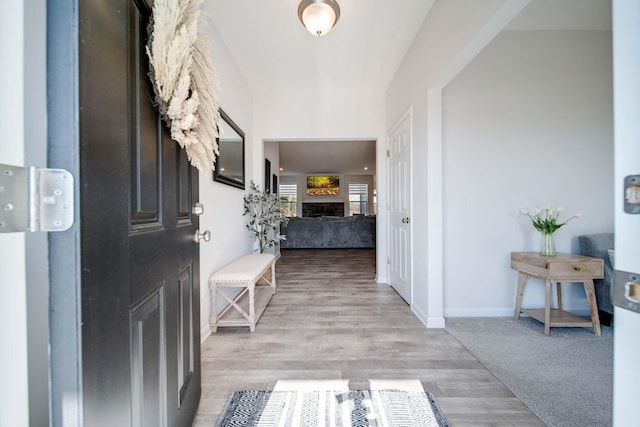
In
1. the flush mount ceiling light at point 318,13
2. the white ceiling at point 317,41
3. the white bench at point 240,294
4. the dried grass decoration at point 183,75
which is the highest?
the white ceiling at point 317,41

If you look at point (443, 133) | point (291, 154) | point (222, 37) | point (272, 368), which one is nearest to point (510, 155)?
point (443, 133)

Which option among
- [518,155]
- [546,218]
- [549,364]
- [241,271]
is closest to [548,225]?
[546,218]

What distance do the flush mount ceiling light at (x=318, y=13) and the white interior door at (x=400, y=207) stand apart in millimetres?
1150

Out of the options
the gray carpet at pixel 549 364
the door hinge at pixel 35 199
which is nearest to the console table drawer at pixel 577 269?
the gray carpet at pixel 549 364

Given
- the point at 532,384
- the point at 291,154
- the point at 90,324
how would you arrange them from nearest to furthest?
the point at 90,324 → the point at 532,384 → the point at 291,154

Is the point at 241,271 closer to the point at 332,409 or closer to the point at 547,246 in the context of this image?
the point at 332,409

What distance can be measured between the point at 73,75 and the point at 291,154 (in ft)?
24.8

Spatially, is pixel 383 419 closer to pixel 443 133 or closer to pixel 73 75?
pixel 73 75

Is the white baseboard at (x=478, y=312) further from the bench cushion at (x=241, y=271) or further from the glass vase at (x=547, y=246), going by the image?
the bench cushion at (x=241, y=271)

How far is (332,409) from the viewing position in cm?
132

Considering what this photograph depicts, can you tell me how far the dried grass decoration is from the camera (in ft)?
2.47

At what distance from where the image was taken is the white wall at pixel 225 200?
6.88 feet

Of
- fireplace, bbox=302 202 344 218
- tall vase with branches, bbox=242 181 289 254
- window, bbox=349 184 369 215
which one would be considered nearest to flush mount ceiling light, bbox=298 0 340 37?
tall vase with branches, bbox=242 181 289 254

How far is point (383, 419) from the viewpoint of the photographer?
1253 millimetres
